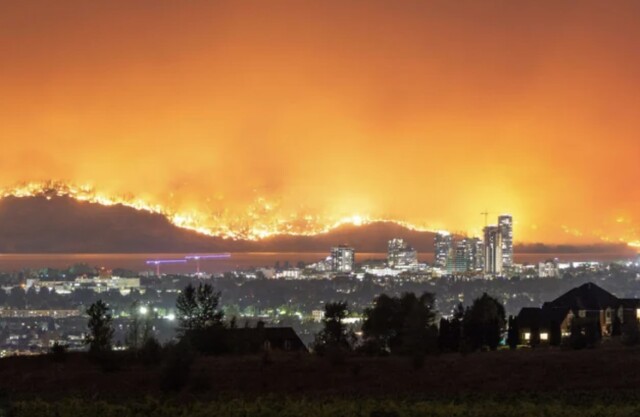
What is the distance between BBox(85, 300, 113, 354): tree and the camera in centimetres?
5159

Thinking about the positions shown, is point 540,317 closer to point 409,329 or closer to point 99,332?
point 409,329

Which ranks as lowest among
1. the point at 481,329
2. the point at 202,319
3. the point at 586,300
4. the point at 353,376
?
the point at 353,376

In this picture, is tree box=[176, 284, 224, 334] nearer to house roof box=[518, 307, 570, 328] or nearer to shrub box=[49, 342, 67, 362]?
shrub box=[49, 342, 67, 362]

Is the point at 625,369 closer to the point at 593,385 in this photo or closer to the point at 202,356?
the point at 593,385

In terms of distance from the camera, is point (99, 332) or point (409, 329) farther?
point (99, 332)

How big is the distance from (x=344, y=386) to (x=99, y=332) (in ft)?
51.7

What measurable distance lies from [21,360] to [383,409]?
2458 centimetres

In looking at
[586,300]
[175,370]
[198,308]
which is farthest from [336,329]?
[586,300]

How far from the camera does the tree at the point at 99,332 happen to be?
5159 cm

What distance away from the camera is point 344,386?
143 ft

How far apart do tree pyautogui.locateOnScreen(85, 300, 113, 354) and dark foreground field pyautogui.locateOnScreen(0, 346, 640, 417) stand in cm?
114

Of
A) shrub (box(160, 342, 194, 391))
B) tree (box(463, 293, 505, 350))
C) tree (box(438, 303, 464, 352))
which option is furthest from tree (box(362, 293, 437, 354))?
shrub (box(160, 342, 194, 391))

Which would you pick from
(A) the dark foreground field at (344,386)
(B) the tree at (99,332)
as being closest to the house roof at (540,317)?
(A) the dark foreground field at (344,386)

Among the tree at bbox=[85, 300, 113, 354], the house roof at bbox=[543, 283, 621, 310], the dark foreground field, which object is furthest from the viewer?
the house roof at bbox=[543, 283, 621, 310]
